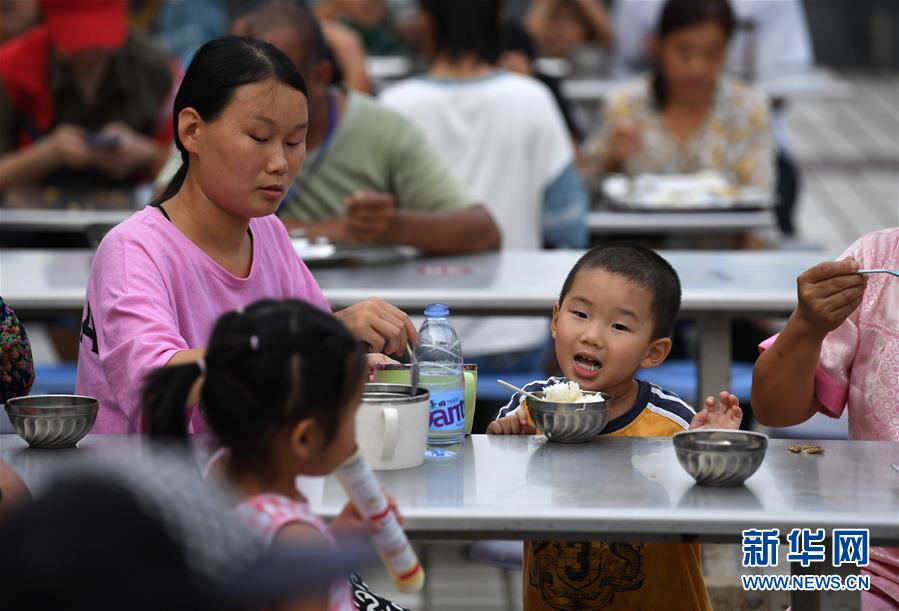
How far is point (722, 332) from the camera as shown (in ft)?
12.9

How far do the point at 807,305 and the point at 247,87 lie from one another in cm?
106

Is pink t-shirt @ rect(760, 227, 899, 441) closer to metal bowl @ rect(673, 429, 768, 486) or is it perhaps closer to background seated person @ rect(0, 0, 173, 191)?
metal bowl @ rect(673, 429, 768, 486)

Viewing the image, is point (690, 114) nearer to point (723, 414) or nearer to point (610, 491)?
point (723, 414)

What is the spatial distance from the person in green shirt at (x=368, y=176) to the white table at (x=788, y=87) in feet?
12.2

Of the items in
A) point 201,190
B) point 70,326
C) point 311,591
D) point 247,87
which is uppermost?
point 247,87

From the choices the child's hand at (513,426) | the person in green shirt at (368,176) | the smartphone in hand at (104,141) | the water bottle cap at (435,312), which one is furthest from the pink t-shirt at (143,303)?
the smartphone in hand at (104,141)

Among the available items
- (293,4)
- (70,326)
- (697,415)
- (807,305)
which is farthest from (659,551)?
(70,326)

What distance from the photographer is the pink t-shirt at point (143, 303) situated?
2447 millimetres

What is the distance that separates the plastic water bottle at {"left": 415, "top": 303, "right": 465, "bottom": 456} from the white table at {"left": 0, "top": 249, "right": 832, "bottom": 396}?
121 centimetres

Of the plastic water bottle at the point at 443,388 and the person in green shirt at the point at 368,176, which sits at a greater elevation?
the person in green shirt at the point at 368,176

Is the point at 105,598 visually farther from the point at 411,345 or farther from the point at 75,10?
the point at 75,10

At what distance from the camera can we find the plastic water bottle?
2400 mm

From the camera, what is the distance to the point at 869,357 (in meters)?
2.66
